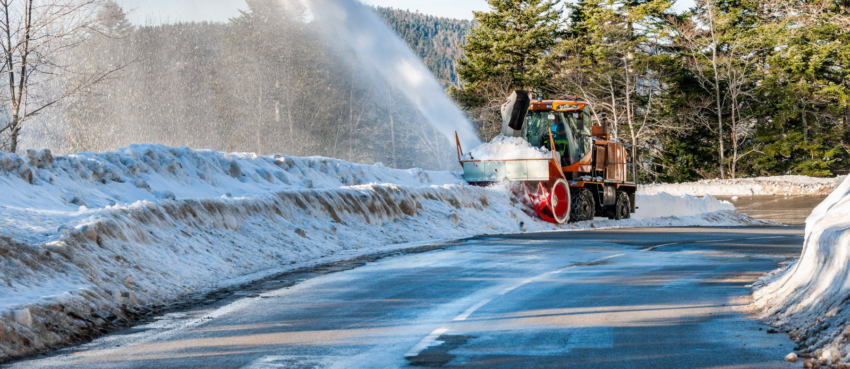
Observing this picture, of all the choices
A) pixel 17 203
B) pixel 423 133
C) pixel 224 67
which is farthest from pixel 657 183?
pixel 17 203

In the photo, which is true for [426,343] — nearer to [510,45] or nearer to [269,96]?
[269,96]

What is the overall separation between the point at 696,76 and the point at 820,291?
52.4 metres

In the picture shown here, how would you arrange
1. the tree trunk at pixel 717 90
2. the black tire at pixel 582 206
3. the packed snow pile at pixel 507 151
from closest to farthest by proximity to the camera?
the packed snow pile at pixel 507 151 < the black tire at pixel 582 206 < the tree trunk at pixel 717 90

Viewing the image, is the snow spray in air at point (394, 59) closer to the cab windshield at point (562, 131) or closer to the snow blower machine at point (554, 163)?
the cab windshield at point (562, 131)

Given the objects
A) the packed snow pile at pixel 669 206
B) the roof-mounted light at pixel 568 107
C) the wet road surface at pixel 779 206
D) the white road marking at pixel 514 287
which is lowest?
the wet road surface at pixel 779 206

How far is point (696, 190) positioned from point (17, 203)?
156 ft

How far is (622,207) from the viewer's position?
28.2 m

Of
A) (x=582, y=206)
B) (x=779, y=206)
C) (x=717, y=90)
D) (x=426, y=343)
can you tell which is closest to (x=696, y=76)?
(x=717, y=90)

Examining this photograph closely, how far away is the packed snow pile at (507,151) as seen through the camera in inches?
873

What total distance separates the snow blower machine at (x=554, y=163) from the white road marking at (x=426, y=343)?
52.2 feet

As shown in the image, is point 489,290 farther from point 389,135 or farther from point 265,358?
point 389,135

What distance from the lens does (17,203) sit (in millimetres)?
10180

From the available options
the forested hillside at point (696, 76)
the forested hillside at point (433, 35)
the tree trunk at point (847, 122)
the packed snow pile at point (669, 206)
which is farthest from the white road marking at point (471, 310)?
the forested hillside at point (433, 35)

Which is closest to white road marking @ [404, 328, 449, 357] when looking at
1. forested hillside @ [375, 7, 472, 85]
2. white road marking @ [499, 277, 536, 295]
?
white road marking @ [499, 277, 536, 295]
